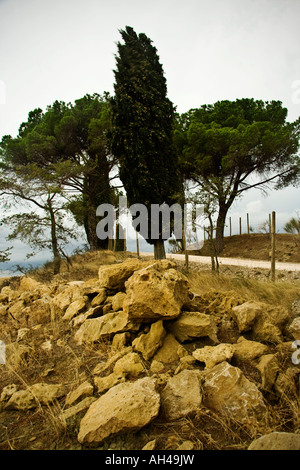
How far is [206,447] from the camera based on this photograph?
1646 mm

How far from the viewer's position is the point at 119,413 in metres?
1.79

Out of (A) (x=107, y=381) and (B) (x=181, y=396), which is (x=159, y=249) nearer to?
(A) (x=107, y=381)

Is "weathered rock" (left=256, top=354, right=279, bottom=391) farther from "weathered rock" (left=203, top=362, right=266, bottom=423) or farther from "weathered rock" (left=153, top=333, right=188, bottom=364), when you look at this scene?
"weathered rock" (left=153, top=333, right=188, bottom=364)

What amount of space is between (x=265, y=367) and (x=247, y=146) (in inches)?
631

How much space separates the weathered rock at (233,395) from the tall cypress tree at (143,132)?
962 cm

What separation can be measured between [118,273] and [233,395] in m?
2.40

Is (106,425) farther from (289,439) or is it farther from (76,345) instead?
(76,345)

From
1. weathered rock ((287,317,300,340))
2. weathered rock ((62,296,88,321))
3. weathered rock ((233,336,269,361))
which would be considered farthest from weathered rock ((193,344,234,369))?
weathered rock ((62,296,88,321))

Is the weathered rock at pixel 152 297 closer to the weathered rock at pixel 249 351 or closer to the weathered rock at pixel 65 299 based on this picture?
the weathered rock at pixel 249 351

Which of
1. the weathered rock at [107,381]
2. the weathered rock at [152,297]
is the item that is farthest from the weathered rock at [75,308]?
the weathered rock at [107,381]

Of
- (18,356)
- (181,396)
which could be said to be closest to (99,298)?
(18,356)

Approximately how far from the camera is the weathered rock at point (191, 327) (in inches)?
113
